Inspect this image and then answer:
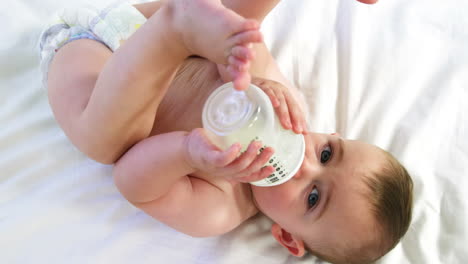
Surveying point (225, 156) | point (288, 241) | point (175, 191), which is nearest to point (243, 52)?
point (225, 156)

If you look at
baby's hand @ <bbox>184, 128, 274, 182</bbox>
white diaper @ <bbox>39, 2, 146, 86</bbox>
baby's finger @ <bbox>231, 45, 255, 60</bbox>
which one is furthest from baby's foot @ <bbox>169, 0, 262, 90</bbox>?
white diaper @ <bbox>39, 2, 146, 86</bbox>

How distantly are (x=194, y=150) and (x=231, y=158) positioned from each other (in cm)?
11

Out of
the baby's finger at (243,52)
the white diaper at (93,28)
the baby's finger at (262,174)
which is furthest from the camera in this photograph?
the white diaper at (93,28)

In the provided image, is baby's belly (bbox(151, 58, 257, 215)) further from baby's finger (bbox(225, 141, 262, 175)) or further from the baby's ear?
baby's finger (bbox(225, 141, 262, 175))

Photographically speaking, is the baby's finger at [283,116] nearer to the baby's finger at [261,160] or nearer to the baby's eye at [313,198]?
the baby's finger at [261,160]

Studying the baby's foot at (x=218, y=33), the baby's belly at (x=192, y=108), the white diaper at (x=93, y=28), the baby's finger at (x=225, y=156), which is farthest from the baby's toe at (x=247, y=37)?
the white diaper at (x=93, y=28)

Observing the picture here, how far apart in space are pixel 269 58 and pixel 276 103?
0.40 metres

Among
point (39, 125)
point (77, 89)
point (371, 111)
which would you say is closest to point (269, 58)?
point (371, 111)

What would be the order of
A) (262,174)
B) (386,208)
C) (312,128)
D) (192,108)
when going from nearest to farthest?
(262,174)
(386,208)
(192,108)
(312,128)

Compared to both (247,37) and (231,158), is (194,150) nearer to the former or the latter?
(231,158)

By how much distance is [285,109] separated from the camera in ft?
2.39

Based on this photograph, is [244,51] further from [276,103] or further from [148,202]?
[148,202]

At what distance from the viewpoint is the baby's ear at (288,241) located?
3.09 feet

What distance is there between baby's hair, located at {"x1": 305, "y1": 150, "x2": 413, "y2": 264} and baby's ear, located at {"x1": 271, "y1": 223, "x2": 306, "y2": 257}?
38 mm
